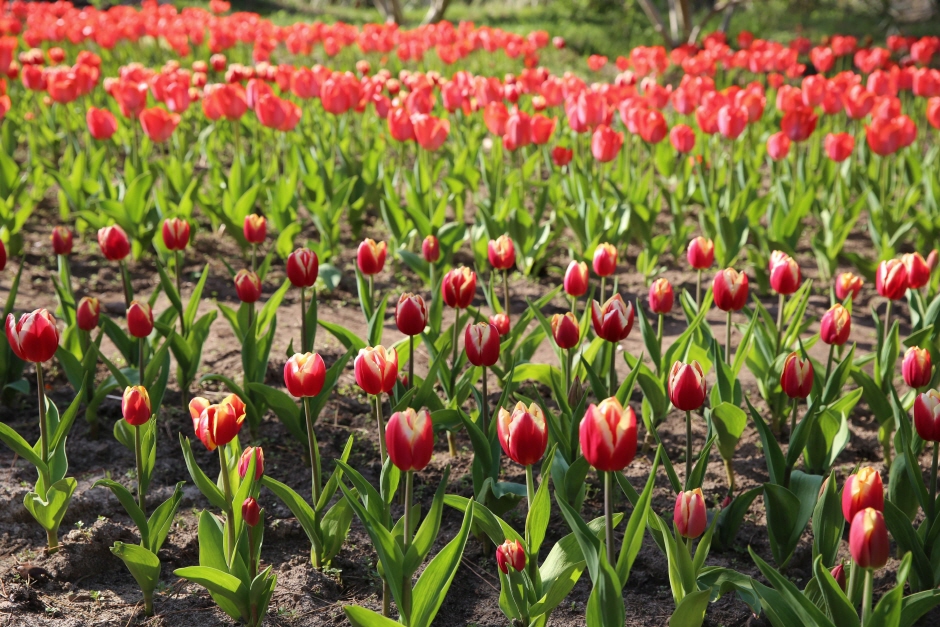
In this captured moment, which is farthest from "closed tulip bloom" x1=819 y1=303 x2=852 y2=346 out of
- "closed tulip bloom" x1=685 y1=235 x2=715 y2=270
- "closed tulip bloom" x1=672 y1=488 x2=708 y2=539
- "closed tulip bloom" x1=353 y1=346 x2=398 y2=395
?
"closed tulip bloom" x1=353 y1=346 x2=398 y2=395

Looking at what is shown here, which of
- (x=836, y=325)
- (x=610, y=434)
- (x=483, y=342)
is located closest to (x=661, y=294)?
(x=836, y=325)

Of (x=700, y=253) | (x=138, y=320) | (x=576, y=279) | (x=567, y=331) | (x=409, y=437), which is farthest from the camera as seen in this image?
(x=700, y=253)

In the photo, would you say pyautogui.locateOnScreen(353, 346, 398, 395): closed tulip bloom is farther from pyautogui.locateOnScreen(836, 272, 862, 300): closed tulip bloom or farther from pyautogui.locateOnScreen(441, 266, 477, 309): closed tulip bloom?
pyautogui.locateOnScreen(836, 272, 862, 300): closed tulip bloom

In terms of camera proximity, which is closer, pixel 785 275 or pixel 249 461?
pixel 249 461

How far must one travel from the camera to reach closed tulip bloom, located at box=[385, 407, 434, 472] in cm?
182

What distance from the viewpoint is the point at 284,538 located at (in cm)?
266

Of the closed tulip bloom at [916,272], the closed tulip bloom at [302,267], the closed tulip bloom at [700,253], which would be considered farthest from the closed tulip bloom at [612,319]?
the closed tulip bloom at [916,272]

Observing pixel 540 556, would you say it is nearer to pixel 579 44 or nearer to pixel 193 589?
pixel 193 589

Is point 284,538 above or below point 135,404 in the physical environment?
below

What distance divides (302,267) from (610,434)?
1.40m

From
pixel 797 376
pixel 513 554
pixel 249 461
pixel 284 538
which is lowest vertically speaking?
pixel 284 538

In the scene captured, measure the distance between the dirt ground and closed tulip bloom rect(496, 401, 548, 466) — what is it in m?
0.64

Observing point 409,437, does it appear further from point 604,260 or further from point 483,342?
point 604,260

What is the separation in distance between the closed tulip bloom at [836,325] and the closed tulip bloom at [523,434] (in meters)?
1.14
